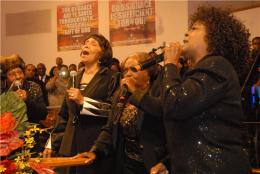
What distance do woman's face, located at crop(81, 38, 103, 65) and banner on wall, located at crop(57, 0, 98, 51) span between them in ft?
18.4

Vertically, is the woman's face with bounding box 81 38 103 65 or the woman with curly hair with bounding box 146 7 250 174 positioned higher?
the woman's face with bounding box 81 38 103 65

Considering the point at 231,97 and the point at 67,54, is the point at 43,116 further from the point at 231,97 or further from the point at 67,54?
the point at 67,54

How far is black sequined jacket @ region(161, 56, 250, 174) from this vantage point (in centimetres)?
169

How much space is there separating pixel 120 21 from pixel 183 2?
1.31m

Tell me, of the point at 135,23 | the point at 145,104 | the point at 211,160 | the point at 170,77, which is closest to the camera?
the point at 211,160

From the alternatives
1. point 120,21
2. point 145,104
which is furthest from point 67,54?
point 145,104

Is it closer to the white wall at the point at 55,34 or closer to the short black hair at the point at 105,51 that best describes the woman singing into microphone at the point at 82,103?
the short black hair at the point at 105,51

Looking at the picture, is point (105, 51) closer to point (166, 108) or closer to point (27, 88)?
point (27, 88)

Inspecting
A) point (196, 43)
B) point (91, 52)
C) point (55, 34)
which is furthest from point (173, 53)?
point (55, 34)

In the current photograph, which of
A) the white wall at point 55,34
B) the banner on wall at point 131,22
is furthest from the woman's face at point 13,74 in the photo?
the banner on wall at point 131,22

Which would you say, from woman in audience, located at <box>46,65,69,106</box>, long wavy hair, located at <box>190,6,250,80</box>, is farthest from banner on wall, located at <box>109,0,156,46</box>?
long wavy hair, located at <box>190,6,250,80</box>

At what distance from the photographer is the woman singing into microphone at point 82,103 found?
2781 mm

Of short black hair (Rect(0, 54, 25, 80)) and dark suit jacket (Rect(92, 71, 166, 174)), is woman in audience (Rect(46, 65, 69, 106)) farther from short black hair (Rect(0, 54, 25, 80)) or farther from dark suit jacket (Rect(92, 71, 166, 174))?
dark suit jacket (Rect(92, 71, 166, 174))

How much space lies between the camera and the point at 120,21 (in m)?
8.35
